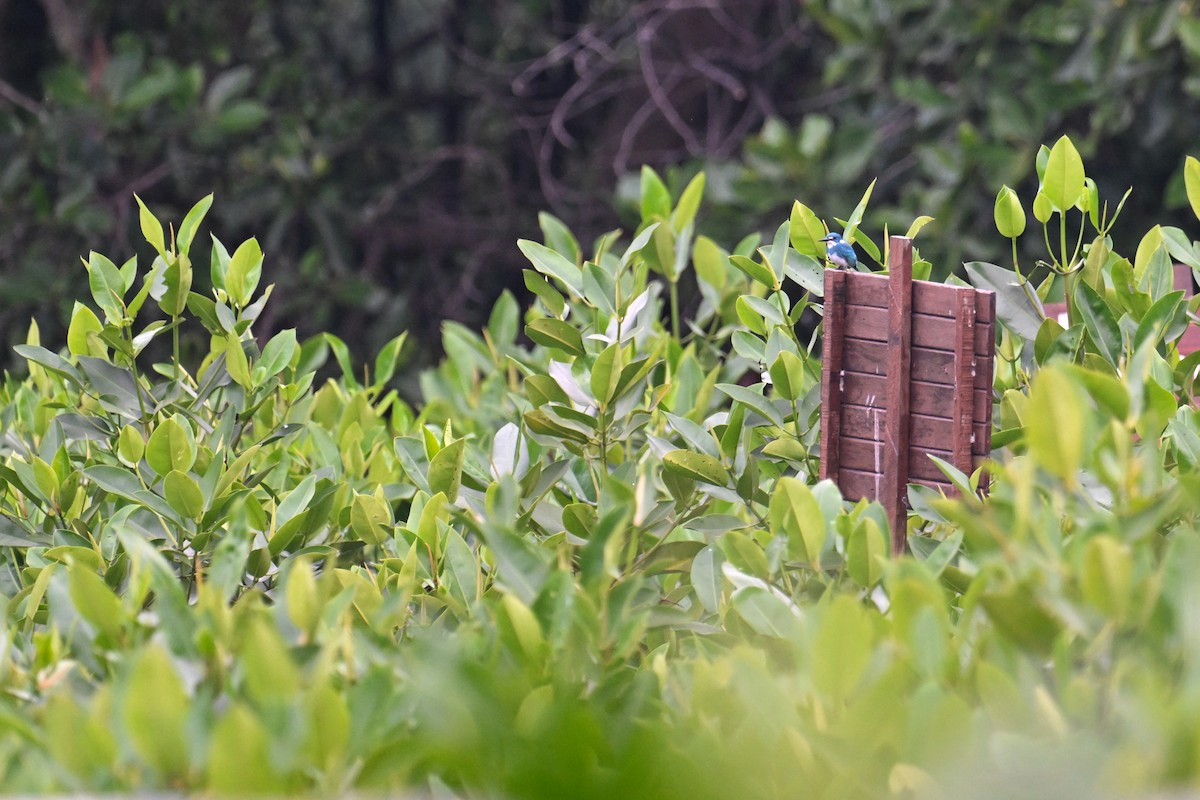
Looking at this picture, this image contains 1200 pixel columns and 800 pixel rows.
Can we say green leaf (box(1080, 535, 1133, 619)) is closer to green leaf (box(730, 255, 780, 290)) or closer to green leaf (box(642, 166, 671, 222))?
green leaf (box(730, 255, 780, 290))

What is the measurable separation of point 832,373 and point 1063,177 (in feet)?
0.96

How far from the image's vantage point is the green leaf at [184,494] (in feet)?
3.59

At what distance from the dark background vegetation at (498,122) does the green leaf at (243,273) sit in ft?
7.80

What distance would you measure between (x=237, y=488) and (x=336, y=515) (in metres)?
0.10

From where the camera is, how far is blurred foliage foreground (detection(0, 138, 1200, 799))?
669 mm

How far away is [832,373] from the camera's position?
115 cm

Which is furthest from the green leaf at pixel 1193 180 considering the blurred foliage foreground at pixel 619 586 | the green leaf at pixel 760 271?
the green leaf at pixel 760 271

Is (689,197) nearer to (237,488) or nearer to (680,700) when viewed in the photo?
(237,488)

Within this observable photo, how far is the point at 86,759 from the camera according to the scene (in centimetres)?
69

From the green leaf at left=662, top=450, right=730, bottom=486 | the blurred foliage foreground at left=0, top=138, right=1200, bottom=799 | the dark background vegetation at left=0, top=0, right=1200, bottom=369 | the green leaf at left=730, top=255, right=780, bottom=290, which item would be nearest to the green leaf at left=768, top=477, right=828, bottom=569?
the blurred foliage foreground at left=0, top=138, right=1200, bottom=799

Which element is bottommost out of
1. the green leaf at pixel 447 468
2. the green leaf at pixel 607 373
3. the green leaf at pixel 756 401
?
the green leaf at pixel 447 468

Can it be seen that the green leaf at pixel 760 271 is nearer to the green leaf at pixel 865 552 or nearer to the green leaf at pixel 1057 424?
the green leaf at pixel 865 552

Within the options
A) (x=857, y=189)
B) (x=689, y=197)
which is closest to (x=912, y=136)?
(x=857, y=189)

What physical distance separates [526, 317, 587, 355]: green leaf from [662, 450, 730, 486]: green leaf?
18cm
